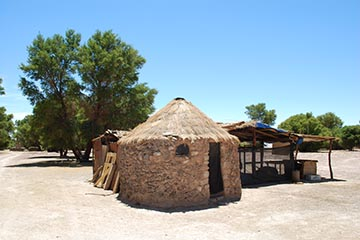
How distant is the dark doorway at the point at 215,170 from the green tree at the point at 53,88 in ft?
64.6

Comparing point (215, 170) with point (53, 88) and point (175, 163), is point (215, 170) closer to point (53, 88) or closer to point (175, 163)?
point (175, 163)

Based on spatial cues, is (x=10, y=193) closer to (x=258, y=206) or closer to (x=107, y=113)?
(x=258, y=206)

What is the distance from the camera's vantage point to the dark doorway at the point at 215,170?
11.5m

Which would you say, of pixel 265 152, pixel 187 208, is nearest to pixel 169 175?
pixel 187 208

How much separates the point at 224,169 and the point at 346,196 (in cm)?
473

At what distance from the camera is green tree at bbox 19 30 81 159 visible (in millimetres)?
27875

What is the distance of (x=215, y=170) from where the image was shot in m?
11.7

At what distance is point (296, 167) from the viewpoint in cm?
1695

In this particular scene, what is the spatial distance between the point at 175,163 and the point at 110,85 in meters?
20.4

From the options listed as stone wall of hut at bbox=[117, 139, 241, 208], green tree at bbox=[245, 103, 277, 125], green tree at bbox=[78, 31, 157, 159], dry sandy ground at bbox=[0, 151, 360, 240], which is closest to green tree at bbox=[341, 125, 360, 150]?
green tree at bbox=[245, 103, 277, 125]

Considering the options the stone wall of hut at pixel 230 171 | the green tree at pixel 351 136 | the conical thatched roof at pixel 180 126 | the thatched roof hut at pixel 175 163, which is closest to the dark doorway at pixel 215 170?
the thatched roof hut at pixel 175 163

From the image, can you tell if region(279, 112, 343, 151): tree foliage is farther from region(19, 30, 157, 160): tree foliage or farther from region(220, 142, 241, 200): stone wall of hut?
region(220, 142, 241, 200): stone wall of hut

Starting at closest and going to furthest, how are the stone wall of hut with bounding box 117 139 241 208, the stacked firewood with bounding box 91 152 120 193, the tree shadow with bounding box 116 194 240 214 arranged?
the tree shadow with bounding box 116 194 240 214 → the stone wall of hut with bounding box 117 139 241 208 → the stacked firewood with bounding box 91 152 120 193

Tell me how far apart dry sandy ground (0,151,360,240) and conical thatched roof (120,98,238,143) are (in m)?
2.26
